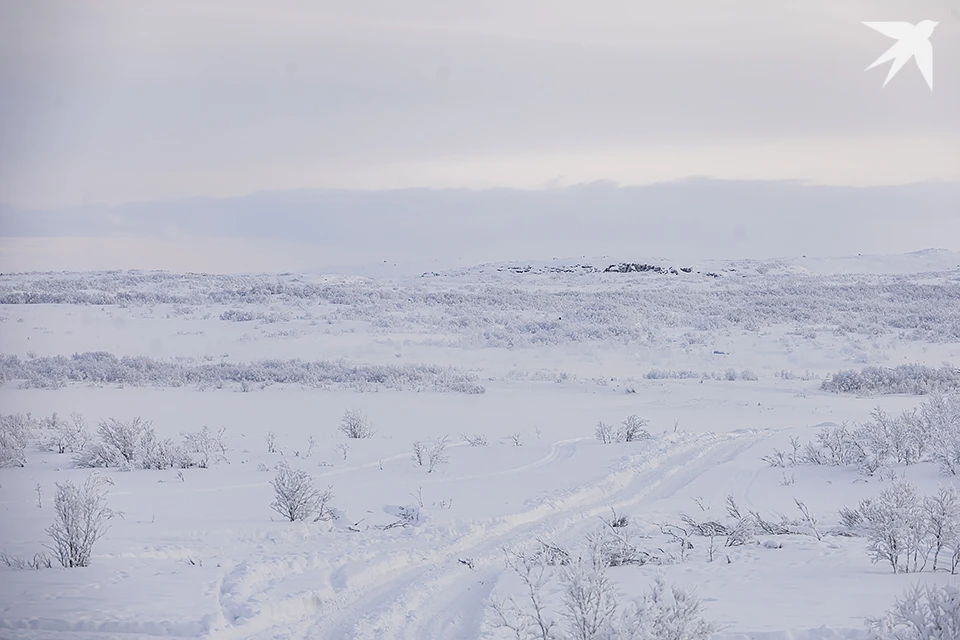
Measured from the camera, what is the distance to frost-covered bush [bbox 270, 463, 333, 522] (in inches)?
368

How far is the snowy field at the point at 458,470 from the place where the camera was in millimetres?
6453

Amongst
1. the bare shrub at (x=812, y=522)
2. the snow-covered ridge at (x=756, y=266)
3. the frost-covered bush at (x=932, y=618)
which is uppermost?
the snow-covered ridge at (x=756, y=266)

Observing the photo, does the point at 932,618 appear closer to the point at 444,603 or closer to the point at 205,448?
the point at 444,603

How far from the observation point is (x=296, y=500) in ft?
30.8

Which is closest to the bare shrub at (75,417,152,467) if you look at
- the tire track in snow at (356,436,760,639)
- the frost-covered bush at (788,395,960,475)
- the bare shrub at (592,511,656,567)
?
the tire track in snow at (356,436,760,639)

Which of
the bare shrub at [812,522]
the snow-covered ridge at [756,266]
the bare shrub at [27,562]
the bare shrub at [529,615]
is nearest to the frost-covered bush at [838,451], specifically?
the bare shrub at [812,522]

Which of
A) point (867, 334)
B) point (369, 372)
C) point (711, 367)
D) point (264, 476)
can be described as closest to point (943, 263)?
point (867, 334)

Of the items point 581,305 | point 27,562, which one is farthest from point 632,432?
point 581,305

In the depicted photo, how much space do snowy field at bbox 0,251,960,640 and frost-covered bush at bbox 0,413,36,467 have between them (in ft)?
0.72

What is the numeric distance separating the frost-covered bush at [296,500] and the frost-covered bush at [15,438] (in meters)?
4.54

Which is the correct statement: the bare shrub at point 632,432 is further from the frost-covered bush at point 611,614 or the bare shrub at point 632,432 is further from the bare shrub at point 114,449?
the frost-covered bush at point 611,614

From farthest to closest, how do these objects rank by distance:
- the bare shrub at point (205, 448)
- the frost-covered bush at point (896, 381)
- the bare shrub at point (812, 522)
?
1. the frost-covered bush at point (896, 381)
2. the bare shrub at point (205, 448)
3. the bare shrub at point (812, 522)

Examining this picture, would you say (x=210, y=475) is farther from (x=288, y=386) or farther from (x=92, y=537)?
(x=288, y=386)

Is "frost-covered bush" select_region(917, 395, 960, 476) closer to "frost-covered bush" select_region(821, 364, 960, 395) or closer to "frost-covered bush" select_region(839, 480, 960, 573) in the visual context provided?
"frost-covered bush" select_region(839, 480, 960, 573)
